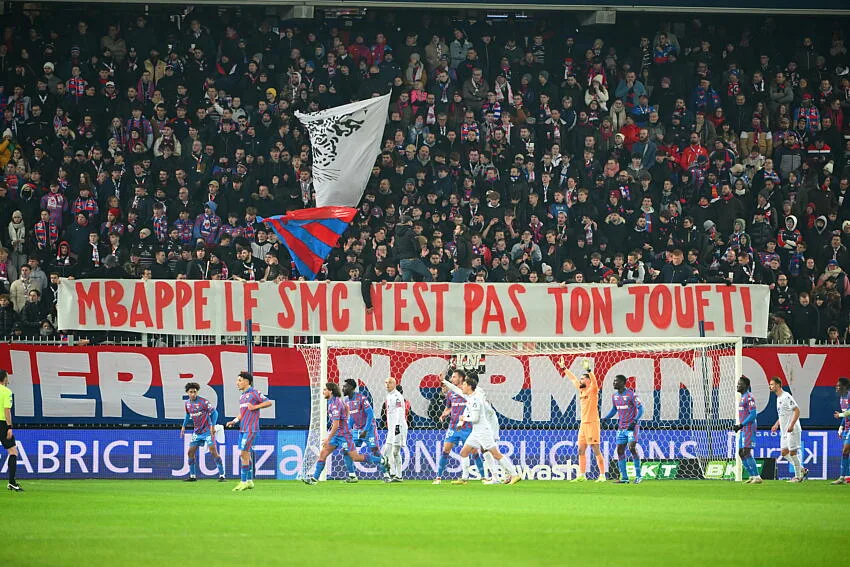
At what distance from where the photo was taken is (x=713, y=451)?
23969 millimetres

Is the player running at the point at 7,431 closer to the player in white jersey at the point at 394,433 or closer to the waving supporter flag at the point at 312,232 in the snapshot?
the player in white jersey at the point at 394,433

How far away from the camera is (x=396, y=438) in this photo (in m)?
23.0

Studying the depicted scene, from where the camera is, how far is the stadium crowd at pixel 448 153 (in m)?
25.2

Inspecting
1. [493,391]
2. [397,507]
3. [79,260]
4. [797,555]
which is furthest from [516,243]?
[797,555]

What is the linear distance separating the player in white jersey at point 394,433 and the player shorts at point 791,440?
6358 mm

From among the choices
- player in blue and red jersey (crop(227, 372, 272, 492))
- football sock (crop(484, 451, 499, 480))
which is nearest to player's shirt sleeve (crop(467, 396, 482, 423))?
football sock (crop(484, 451, 499, 480))

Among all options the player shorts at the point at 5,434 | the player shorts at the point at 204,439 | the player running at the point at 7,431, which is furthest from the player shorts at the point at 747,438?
the player shorts at the point at 5,434

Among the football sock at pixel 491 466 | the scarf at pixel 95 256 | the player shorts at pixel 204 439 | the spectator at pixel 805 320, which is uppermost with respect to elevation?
the scarf at pixel 95 256

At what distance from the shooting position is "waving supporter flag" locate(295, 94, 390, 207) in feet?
86.1

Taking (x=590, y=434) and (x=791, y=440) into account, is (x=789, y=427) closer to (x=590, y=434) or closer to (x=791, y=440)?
(x=791, y=440)

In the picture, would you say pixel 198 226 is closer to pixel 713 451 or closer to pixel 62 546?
pixel 713 451

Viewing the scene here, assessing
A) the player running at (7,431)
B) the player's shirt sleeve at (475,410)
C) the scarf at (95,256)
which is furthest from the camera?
the scarf at (95,256)

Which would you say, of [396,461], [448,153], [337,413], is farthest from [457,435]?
[448,153]

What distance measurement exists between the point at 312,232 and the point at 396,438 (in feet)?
13.5
